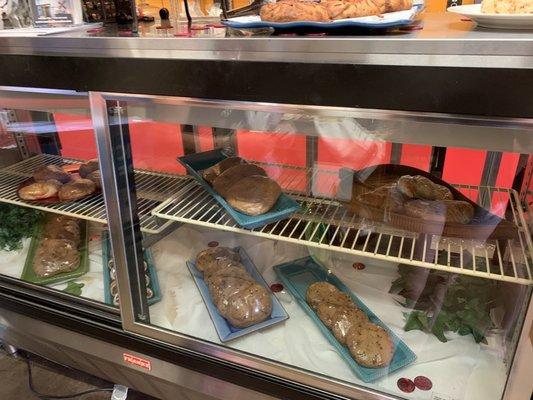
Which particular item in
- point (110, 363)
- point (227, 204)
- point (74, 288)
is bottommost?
point (110, 363)

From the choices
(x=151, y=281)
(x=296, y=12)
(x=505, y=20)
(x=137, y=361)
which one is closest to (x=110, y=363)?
(x=137, y=361)

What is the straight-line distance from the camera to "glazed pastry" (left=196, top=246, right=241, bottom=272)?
1525 millimetres

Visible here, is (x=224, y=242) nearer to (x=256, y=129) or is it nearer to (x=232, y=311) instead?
(x=232, y=311)

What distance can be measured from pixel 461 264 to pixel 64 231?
1.49 metres

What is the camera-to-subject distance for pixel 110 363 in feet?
4.48

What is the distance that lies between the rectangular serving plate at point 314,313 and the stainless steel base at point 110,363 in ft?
0.83

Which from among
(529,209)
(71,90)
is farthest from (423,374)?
(71,90)

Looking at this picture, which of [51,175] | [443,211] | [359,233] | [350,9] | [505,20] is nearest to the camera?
[505,20]

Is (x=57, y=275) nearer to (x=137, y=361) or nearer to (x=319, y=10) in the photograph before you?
(x=137, y=361)

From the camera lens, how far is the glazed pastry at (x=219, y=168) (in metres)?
1.45

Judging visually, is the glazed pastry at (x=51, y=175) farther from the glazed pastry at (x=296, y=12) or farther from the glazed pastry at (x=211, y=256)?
the glazed pastry at (x=296, y=12)

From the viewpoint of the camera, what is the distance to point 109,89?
3.15 feet

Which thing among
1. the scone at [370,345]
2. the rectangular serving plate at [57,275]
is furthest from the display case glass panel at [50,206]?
the scone at [370,345]

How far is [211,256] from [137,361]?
426 millimetres
